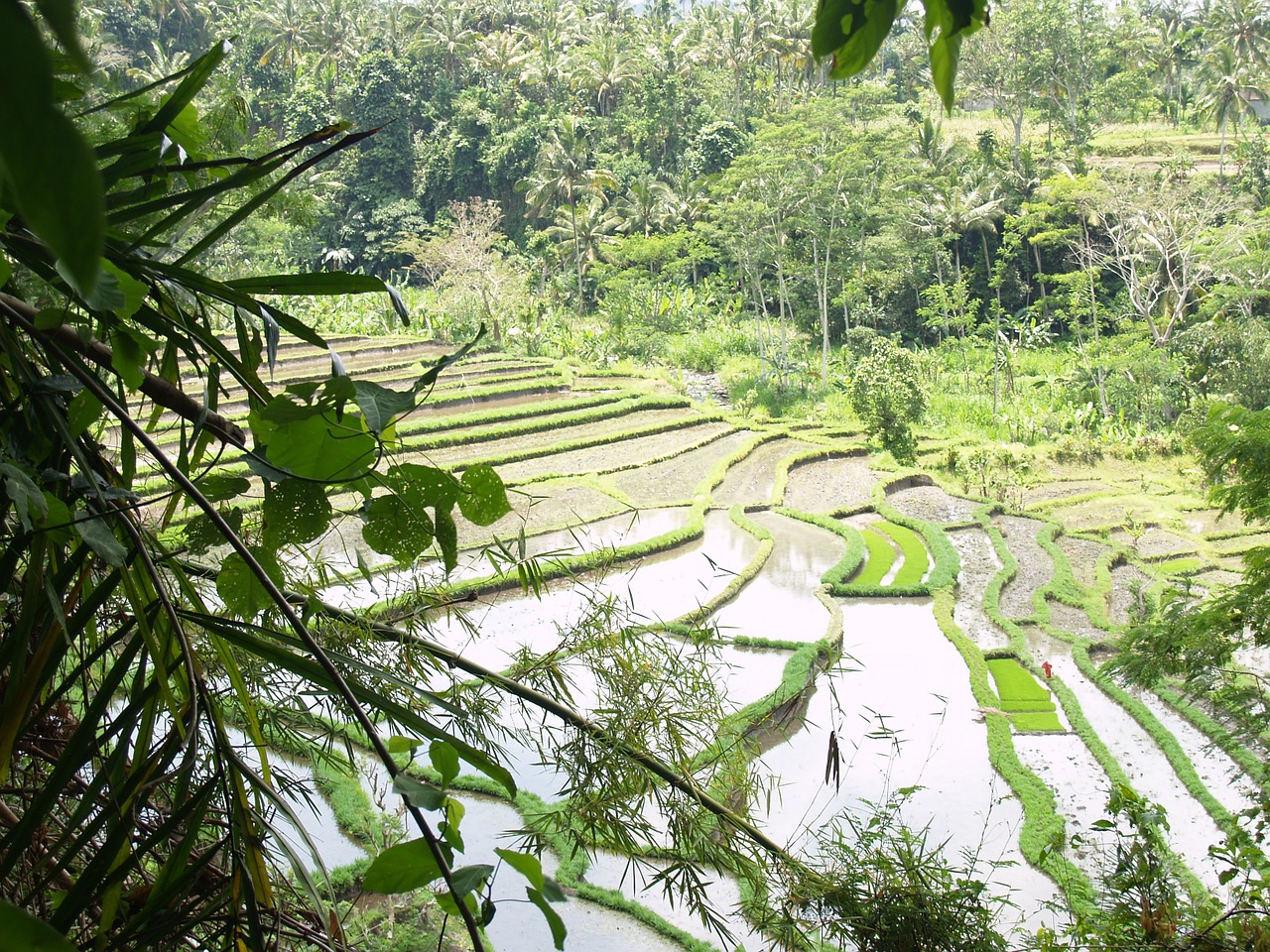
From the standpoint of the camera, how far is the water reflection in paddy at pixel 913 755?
16.5ft

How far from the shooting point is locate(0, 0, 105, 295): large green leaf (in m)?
0.16

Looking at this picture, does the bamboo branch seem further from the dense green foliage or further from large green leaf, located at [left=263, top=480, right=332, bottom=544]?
the dense green foliage

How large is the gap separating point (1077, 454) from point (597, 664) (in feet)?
36.8

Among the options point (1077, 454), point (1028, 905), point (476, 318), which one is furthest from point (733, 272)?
point (1028, 905)

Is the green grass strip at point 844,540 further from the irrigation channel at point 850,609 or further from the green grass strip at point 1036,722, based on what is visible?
the green grass strip at point 1036,722

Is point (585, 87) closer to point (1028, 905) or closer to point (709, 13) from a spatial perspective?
point (709, 13)

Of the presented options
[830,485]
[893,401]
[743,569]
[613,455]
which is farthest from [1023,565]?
[613,455]

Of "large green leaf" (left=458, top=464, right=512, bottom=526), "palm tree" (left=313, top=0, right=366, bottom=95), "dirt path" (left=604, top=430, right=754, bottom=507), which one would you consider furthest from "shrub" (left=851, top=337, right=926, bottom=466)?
"palm tree" (left=313, top=0, right=366, bottom=95)

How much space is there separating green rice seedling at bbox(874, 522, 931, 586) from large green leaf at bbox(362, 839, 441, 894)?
8.04 meters

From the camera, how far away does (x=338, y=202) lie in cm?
2002

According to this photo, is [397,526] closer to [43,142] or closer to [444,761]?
[444,761]

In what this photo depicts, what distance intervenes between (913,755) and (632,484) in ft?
16.4

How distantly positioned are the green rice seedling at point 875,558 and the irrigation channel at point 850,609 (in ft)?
0.09

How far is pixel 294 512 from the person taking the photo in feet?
1.62
